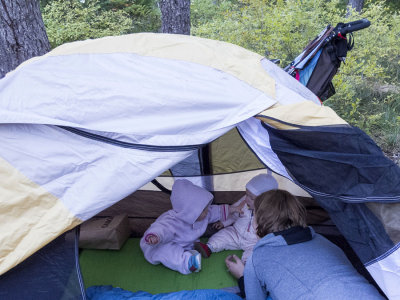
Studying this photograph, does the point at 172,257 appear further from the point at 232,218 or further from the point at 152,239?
the point at 232,218

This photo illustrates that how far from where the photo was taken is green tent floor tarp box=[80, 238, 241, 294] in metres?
2.21

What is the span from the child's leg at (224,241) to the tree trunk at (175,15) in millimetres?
2262

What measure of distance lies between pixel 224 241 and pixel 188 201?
37 cm

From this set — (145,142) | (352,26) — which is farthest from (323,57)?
(145,142)

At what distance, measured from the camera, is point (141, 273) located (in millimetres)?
2336

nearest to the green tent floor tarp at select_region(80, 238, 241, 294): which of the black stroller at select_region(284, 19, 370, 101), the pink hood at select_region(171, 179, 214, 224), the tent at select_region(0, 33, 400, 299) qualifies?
the pink hood at select_region(171, 179, 214, 224)

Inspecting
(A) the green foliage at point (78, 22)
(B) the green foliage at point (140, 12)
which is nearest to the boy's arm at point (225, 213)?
(A) the green foliage at point (78, 22)

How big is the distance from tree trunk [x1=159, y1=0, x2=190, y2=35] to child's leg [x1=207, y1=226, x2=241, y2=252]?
2262 mm

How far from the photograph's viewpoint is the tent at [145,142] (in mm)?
1364

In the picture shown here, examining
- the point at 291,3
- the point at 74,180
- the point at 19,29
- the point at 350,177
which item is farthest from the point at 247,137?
the point at 291,3

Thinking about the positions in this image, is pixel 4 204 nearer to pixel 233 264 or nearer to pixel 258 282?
pixel 258 282

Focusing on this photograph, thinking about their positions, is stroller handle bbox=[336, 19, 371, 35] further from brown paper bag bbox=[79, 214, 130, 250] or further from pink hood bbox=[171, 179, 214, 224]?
brown paper bag bbox=[79, 214, 130, 250]

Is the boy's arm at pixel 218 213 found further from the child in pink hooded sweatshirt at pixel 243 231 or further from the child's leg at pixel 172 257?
the child's leg at pixel 172 257

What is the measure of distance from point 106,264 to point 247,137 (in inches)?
53.8
